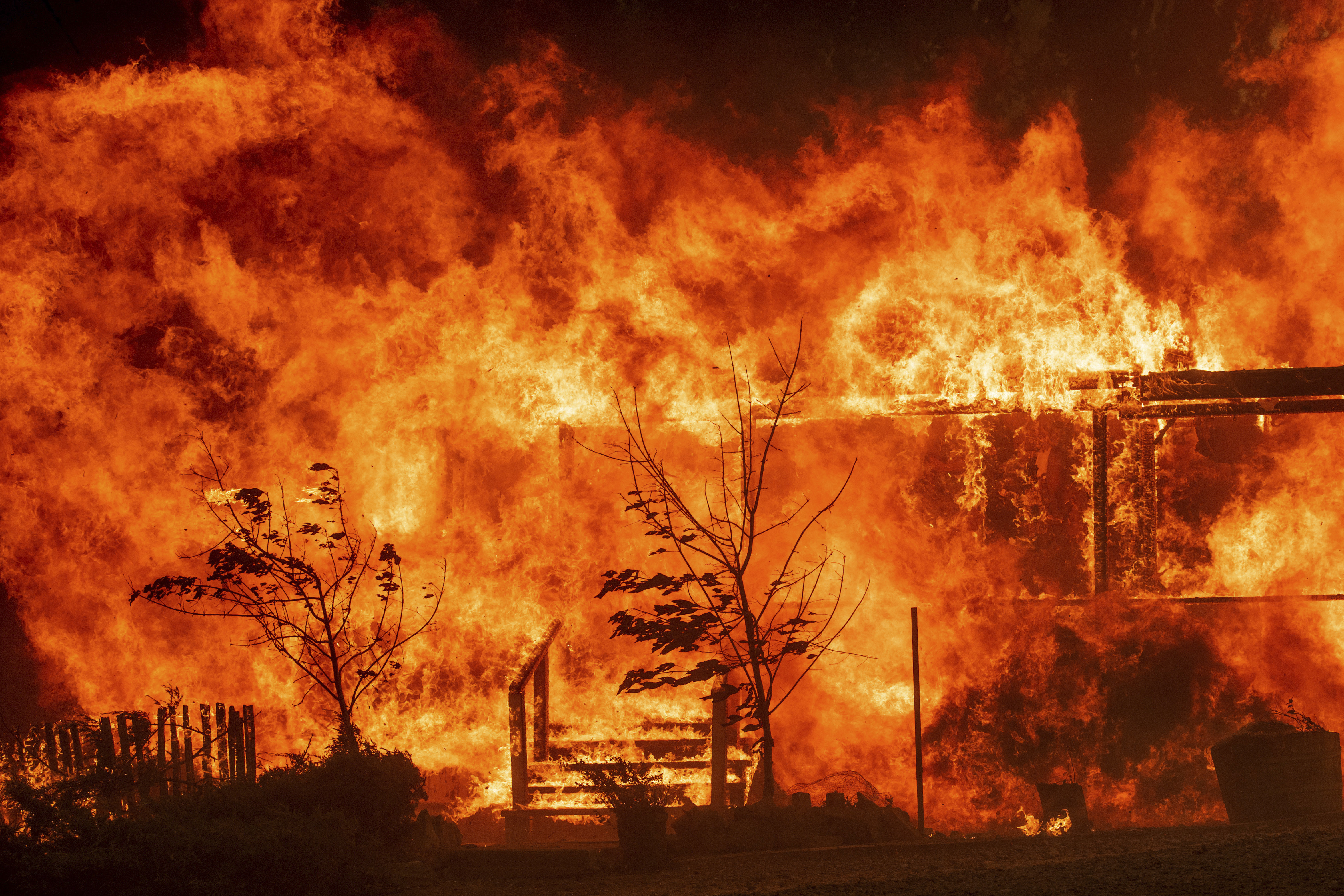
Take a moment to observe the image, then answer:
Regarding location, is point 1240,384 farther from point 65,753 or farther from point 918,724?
point 65,753

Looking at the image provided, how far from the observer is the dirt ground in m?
6.32

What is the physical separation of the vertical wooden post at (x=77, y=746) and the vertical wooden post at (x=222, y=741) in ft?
3.25

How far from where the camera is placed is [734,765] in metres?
10.2

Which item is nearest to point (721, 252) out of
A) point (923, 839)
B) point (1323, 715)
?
point (923, 839)

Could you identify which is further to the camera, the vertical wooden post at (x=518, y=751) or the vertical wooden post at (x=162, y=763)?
the vertical wooden post at (x=518, y=751)

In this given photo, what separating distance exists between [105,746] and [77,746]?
265 millimetres

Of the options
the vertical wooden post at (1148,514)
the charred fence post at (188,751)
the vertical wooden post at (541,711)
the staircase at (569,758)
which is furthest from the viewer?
the vertical wooden post at (1148,514)

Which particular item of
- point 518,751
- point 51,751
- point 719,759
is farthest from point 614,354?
point 51,751

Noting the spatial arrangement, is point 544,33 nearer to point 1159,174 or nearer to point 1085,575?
point 1159,174

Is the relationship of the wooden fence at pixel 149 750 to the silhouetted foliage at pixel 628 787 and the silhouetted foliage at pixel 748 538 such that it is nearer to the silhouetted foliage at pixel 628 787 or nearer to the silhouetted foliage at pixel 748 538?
the silhouetted foliage at pixel 628 787

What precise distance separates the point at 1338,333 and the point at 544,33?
10346 mm

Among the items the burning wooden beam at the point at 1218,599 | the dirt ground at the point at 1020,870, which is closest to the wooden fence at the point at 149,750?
the dirt ground at the point at 1020,870

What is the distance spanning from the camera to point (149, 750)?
27.8 feet

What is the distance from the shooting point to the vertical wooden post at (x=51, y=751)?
7.93 metres
